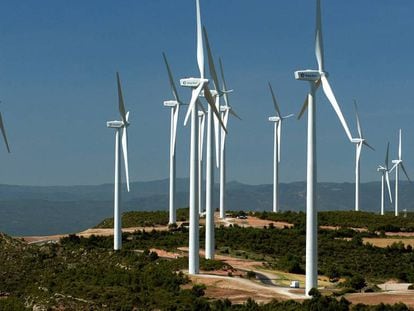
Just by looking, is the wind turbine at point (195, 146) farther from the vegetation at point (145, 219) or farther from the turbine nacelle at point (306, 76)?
the vegetation at point (145, 219)

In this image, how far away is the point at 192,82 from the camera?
83062mm

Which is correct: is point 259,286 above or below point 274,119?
below

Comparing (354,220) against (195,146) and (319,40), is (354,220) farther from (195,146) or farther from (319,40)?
(319,40)

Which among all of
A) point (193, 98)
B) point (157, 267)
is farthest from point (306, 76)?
point (157, 267)

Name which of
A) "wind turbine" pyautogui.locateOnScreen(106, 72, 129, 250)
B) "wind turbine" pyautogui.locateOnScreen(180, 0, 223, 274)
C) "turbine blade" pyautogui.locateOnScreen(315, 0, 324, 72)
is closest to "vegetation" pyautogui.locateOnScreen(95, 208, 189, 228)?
"wind turbine" pyautogui.locateOnScreen(106, 72, 129, 250)

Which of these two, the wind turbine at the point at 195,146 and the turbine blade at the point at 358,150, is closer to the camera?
the wind turbine at the point at 195,146

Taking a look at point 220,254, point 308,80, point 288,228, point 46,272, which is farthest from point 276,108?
point 308,80

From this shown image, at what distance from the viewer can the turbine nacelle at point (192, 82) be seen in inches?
3246

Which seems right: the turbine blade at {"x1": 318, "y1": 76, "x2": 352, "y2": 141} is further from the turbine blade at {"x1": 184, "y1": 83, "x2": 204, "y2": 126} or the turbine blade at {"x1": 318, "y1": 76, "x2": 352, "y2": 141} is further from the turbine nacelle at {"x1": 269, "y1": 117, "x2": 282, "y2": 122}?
the turbine nacelle at {"x1": 269, "y1": 117, "x2": 282, "y2": 122}

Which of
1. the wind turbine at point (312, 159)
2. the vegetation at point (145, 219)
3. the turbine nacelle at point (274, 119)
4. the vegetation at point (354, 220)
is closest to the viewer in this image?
the wind turbine at point (312, 159)

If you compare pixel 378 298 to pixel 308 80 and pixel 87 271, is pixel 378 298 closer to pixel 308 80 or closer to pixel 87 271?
pixel 308 80

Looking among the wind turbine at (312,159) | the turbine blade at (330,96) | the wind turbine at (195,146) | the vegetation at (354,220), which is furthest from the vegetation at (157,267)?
the turbine blade at (330,96)

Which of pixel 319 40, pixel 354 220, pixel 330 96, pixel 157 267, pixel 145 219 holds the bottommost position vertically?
pixel 157 267

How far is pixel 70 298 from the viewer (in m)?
74.8
